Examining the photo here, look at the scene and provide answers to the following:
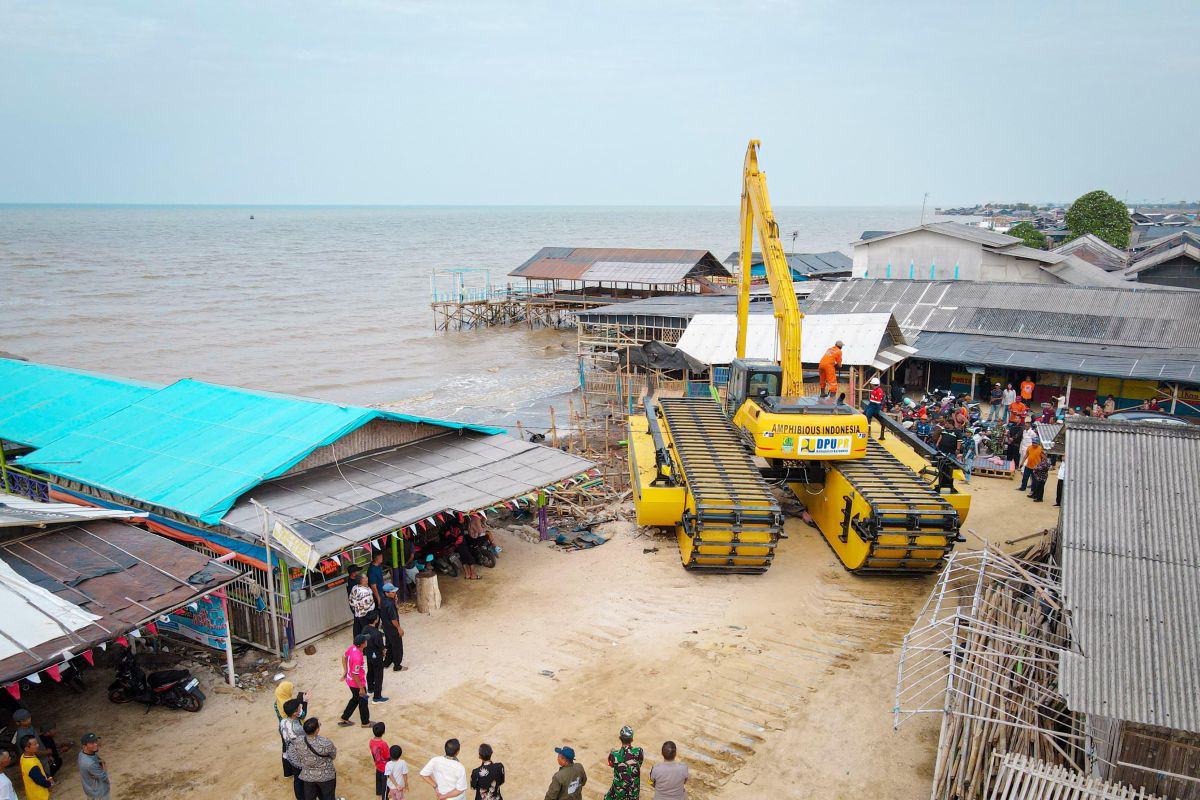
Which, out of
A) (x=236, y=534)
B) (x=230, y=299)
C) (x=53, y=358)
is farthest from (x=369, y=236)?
(x=236, y=534)

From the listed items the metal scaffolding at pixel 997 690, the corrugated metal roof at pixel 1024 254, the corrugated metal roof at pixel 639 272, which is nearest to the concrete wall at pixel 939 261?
the corrugated metal roof at pixel 1024 254

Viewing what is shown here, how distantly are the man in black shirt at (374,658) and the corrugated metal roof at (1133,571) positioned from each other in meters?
7.93

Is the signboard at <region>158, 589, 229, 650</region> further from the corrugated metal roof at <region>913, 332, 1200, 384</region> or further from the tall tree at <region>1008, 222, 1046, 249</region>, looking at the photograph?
the tall tree at <region>1008, 222, 1046, 249</region>

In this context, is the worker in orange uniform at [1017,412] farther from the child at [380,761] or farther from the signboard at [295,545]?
the child at [380,761]

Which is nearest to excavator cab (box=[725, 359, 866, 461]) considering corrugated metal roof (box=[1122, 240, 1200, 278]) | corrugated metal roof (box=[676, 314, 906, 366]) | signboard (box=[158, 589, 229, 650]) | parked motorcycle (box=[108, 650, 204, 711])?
signboard (box=[158, 589, 229, 650])

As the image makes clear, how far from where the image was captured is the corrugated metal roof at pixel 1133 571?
23.7 feet

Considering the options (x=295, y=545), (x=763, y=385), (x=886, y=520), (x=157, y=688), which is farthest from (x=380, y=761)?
(x=763, y=385)

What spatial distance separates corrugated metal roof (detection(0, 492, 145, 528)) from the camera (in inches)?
429

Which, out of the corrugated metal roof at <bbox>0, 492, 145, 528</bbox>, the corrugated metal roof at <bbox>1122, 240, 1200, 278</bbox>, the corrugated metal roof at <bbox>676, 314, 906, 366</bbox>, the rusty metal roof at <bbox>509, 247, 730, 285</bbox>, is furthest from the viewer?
the rusty metal roof at <bbox>509, 247, 730, 285</bbox>

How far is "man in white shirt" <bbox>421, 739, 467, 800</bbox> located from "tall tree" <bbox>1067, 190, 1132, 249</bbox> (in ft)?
232

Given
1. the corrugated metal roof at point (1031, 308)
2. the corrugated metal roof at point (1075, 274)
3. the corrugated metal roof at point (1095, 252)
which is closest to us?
the corrugated metal roof at point (1031, 308)

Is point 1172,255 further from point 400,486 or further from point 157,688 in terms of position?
point 157,688

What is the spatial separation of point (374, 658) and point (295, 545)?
2099 millimetres

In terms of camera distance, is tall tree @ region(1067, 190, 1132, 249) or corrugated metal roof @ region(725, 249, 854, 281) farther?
tall tree @ region(1067, 190, 1132, 249)
